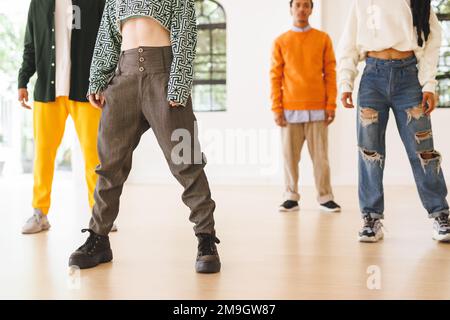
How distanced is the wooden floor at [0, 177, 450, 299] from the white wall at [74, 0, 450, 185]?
2.12 m

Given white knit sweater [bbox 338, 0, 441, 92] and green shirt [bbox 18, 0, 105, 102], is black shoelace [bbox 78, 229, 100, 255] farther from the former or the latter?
white knit sweater [bbox 338, 0, 441, 92]

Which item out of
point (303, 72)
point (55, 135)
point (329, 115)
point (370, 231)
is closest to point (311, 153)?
point (329, 115)

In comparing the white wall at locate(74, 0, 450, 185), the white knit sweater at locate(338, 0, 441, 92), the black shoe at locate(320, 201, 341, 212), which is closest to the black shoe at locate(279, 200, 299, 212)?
the black shoe at locate(320, 201, 341, 212)

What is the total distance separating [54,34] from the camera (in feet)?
10.9

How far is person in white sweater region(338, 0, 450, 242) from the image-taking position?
3.01 metres

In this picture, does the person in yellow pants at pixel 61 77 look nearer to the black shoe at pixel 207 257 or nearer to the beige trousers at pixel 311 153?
the black shoe at pixel 207 257

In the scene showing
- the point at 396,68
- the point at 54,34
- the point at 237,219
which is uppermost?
the point at 54,34

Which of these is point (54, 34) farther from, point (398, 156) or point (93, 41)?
point (398, 156)

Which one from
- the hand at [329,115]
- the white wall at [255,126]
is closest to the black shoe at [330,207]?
the hand at [329,115]

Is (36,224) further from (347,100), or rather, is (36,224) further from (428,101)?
(428,101)

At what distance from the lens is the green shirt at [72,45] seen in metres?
3.28

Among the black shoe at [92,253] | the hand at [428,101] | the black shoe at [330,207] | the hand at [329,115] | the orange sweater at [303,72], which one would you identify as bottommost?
the black shoe at [330,207]
